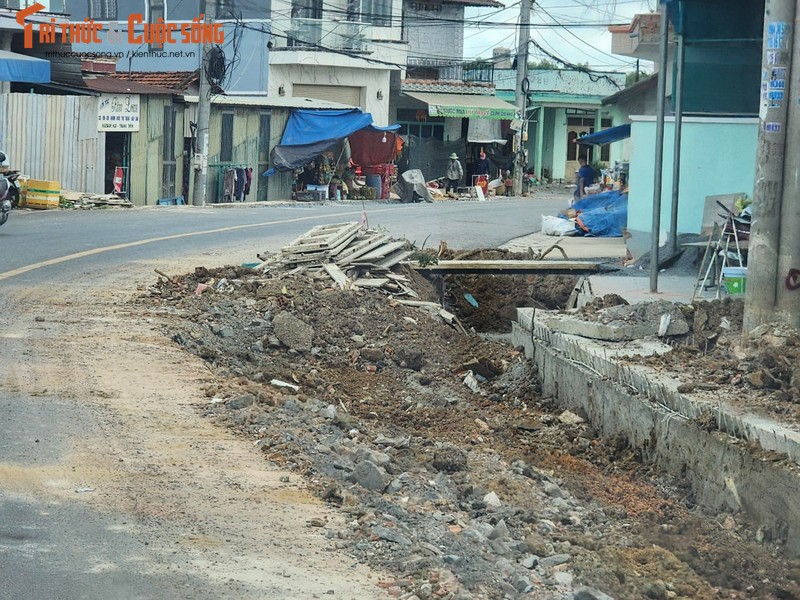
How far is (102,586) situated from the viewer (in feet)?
16.2

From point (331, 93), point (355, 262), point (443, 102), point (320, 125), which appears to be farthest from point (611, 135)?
point (443, 102)

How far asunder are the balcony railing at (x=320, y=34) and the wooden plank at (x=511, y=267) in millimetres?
30888

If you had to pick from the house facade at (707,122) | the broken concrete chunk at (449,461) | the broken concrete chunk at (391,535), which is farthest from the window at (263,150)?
the broken concrete chunk at (391,535)

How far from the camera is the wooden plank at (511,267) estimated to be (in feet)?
51.7

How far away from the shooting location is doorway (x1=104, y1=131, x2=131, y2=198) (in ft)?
101

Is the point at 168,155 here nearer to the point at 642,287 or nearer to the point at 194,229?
the point at 194,229

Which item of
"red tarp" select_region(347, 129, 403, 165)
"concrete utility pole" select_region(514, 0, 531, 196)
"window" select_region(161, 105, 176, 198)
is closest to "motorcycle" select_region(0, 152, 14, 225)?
"window" select_region(161, 105, 176, 198)

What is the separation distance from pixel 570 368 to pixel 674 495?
255 cm

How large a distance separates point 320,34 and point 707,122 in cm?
3299

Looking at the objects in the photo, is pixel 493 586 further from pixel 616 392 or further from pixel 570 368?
pixel 570 368

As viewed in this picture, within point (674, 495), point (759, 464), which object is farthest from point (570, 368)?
point (759, 464)

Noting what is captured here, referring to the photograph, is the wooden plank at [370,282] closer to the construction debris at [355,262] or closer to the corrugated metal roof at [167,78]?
the construction debris at [355,262]

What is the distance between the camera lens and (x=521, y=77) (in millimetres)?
46625

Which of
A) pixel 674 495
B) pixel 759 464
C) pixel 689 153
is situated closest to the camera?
pixel 759 464
